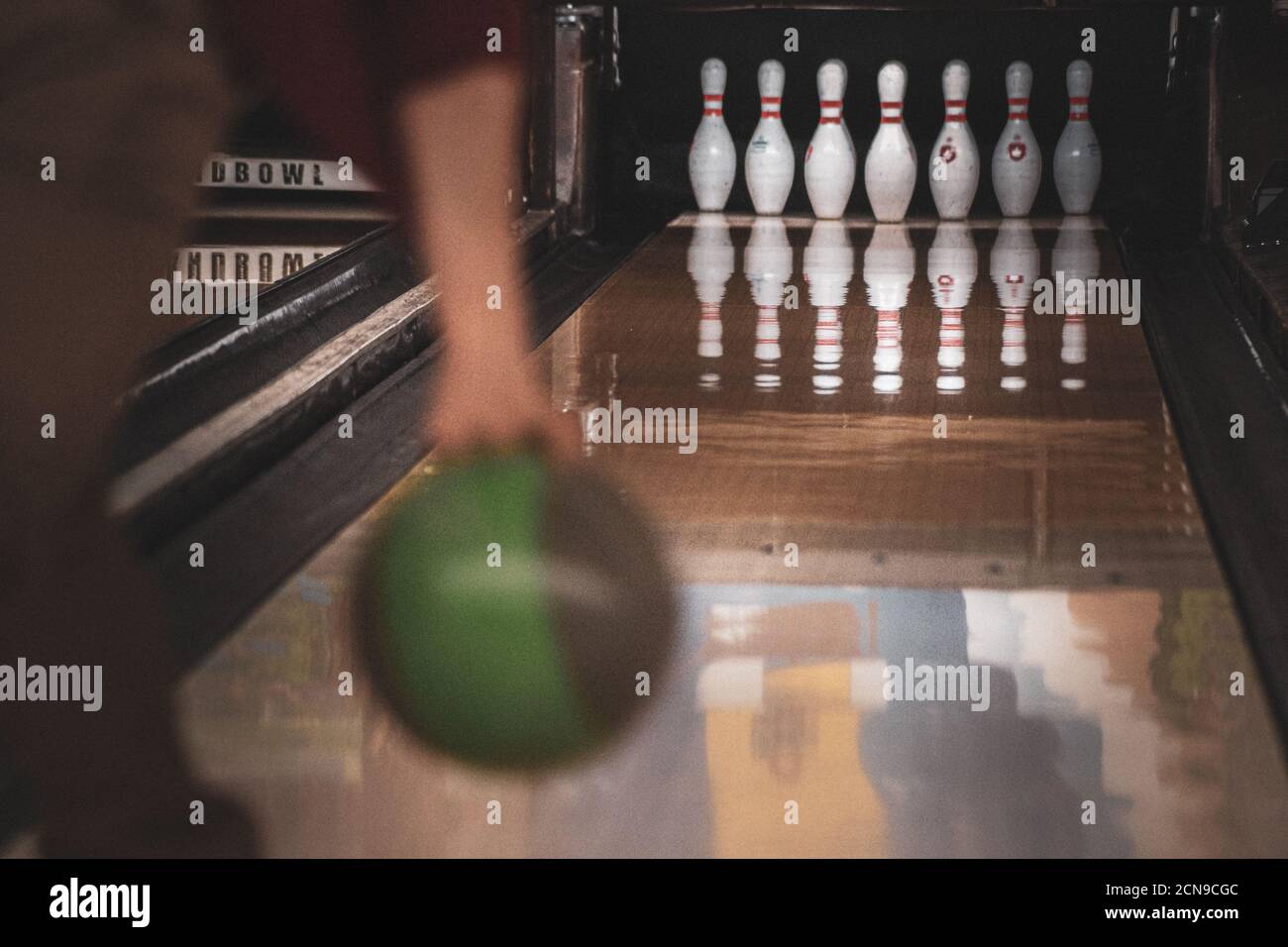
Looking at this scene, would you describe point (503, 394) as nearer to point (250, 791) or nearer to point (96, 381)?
point (96, 381)

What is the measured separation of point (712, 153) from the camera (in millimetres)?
4262

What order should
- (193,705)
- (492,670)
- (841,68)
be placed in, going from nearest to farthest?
(193,705) → (492,670) → (841,68)

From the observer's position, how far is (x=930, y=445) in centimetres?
Result: 188

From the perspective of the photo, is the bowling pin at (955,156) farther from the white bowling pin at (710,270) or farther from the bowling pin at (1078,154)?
the white bowling pin at (710,270)

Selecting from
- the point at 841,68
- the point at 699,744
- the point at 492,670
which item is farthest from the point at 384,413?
the point at 841,68

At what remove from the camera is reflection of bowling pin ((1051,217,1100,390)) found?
2.37 m

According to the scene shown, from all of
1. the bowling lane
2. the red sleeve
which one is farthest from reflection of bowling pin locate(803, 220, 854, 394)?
the red sleeve

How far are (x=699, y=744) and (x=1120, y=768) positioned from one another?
307 millimetres

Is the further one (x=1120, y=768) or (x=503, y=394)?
(x=503, y=394)

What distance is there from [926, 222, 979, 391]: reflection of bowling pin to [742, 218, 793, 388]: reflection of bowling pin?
267 millimetres

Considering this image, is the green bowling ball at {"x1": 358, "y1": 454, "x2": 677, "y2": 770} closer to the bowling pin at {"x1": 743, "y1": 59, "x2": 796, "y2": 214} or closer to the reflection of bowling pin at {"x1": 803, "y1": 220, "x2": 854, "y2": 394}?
the reflection of bowling pin at {"x1": 803, "y1": 220, "x2": 854, "y2": 394}

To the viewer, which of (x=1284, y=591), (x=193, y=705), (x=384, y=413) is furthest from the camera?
(x=384, y=413)

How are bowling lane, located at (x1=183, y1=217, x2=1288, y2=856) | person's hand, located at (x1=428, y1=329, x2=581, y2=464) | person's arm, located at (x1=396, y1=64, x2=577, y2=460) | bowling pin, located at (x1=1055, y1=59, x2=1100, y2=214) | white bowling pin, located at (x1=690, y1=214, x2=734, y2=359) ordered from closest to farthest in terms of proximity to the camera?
bowling lane, located at (x1=183, y1=217, x2=1288, y2=856) < person's hand, located at (x1=428, y1=329, x2=581, y2=464) < person's arm, located at (x1=396, y1=64, x2=577, y2=460) < white bowling pin, located at (x1=690, y1=214, x2=734, y2=359) < bowling pin, located at (x1=1055, y1=59, x2=1100, y2=214)

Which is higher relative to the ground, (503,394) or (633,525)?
(503,394)
